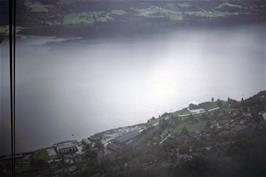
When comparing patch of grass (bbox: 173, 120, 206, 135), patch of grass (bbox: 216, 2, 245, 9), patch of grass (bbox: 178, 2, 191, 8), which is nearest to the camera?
patch of grass (bbox: 173, 120, 206, 135)

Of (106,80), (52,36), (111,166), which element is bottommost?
(111,166)

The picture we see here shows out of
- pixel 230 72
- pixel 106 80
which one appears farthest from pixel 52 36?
pixel 230 72

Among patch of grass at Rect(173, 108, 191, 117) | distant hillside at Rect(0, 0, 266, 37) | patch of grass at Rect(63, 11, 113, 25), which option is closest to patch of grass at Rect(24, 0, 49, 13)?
distant hillside at Rect(0, 0, 266, 37)

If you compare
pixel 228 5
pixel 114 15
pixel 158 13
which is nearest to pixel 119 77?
pixel 114 15

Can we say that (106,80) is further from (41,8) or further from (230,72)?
(230,72)

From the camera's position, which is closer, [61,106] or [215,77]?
[61,106]

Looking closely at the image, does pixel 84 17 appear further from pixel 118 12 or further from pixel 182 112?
pixel 182 112

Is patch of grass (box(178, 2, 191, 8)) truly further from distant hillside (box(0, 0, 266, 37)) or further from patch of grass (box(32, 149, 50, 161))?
patch of grass (box(32, 149, 50, 161))
